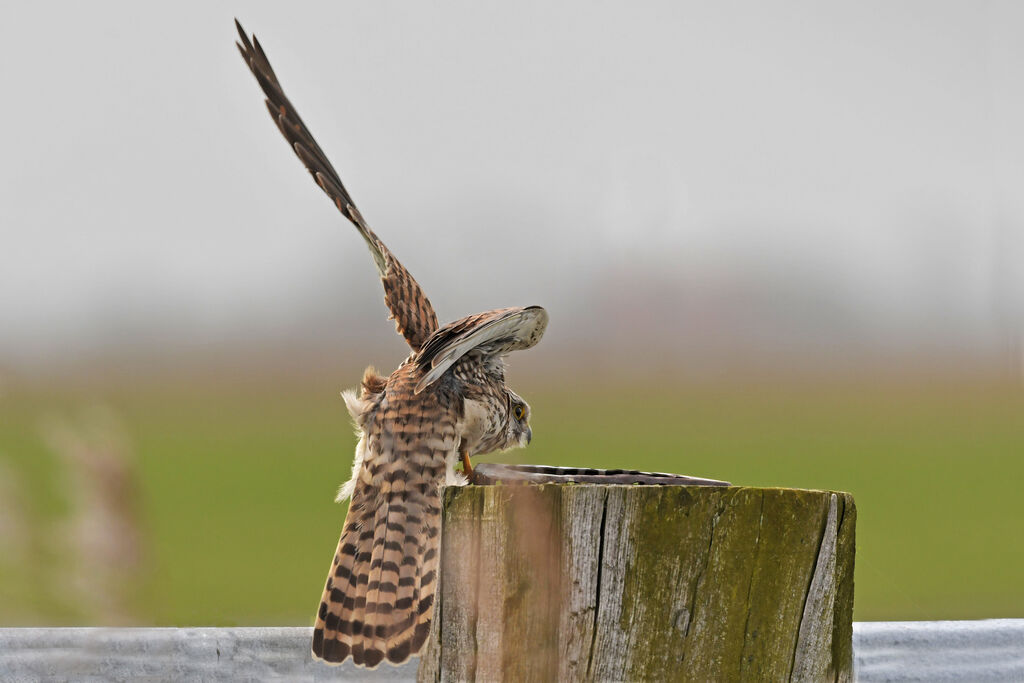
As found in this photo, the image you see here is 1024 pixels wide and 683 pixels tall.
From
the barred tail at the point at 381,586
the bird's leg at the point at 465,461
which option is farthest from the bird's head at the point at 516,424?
the barred tail at the point at 381,586

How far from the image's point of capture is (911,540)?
16219 mm

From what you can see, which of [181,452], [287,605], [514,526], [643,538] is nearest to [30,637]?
[514,526]

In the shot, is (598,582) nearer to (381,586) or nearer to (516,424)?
(381,586)

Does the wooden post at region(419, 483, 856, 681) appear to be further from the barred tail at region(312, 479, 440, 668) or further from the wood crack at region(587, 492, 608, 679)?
the barred tail at region(312, 479, 440, 668)

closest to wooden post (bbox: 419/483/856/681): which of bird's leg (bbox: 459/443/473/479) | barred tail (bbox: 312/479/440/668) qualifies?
barred tail (bbox: 312/479/440/668)

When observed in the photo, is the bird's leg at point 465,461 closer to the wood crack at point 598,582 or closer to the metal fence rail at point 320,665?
the metal fence rail at point 320,665

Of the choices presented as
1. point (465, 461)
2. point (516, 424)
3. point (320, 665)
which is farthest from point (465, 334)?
point (320, 665)

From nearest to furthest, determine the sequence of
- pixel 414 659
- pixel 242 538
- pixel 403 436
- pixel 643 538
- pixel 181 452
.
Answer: pixel 643 538, pixel 414 659, pixel 403 436, pixel 242 538, pixel 181 452

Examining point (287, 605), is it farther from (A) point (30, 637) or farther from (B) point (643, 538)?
(B) point (643, 538)

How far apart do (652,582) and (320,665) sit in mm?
1313

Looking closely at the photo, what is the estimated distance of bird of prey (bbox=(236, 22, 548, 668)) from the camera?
2.96 metres

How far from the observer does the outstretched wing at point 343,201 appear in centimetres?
389

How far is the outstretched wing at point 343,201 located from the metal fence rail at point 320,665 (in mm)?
1219

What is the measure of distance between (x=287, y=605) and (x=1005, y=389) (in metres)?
27.5
